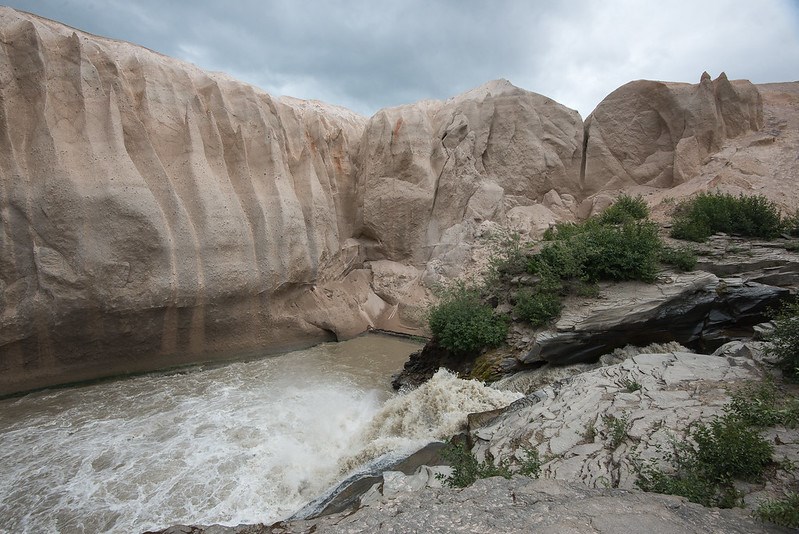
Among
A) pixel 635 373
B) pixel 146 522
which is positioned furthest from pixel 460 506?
pixel 146 522

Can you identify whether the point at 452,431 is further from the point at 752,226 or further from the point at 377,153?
the point at 377,153

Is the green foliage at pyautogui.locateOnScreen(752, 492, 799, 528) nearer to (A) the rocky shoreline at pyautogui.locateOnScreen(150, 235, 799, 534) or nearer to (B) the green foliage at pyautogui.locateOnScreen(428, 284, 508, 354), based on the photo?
(A) the rocky shoreline at pyautogui.locateOnScreen(150, 235, 799, 534)

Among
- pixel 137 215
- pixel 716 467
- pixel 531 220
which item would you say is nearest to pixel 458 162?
pixel 531 220

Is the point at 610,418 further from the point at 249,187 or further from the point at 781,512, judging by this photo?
the point at 249,187

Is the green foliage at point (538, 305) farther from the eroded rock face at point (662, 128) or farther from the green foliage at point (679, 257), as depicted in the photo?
the eroded rock face at point (662, 128)

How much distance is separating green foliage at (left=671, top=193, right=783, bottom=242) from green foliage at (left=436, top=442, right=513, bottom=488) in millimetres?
7793

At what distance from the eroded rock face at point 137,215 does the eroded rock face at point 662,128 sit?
12.7 metres

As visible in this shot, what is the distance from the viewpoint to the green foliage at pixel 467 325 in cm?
913

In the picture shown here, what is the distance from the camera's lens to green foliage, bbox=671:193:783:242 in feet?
31.9

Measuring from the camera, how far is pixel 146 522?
17.9 ft

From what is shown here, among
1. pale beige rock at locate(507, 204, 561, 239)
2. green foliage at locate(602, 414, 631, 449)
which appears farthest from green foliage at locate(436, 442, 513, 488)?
pale beige rock at locate(507, 204, 561, 239)

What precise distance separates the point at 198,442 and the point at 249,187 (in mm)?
7399

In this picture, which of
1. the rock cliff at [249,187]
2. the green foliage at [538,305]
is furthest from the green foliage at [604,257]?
the rock cliff at [249,187]

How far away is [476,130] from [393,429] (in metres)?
14.7
